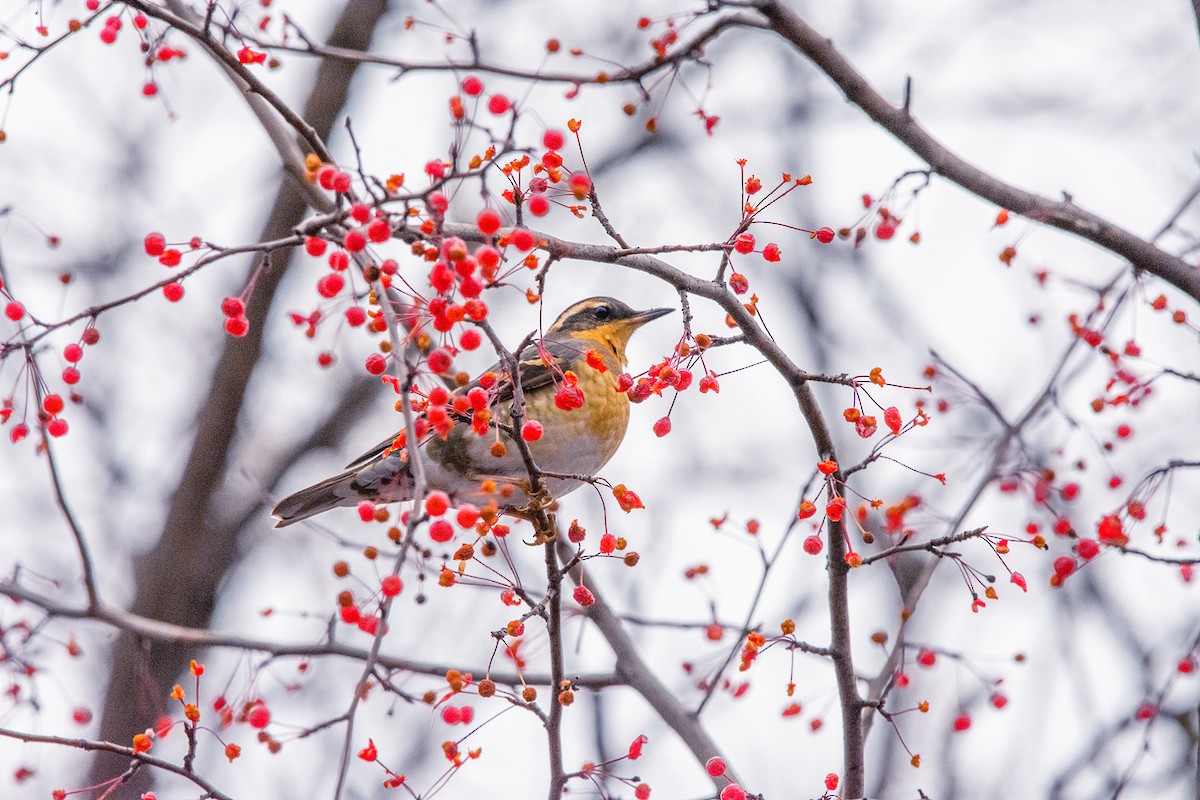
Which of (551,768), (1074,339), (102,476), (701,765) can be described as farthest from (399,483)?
(102,476)

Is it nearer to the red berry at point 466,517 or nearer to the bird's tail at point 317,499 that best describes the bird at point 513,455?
the bird's tail at point 317,499

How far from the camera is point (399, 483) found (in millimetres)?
6105

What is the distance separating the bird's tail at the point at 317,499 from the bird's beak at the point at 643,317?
2048 millimetres

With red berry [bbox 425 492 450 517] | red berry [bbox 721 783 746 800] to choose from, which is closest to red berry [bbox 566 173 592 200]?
red berry [bbox 425 492 450 517]

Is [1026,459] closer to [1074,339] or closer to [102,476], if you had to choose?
[1074,339]

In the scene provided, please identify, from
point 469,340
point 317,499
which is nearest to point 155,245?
point 469,340

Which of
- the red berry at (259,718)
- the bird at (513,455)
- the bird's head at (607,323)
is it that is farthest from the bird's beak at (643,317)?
the red berry at (259,718)

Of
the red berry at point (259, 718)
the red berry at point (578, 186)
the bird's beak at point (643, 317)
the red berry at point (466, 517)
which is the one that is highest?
the bird's beak at point (643, 317)

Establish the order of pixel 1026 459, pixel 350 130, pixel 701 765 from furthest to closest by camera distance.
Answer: pixel 1026 459 < pixel 701 765 < pixel 350 130

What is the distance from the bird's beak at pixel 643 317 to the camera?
277 inches

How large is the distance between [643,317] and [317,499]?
230cm

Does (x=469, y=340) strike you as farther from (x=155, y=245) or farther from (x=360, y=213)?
(x=155, y=245)

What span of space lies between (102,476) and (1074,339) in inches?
372

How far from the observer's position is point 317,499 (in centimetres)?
636
